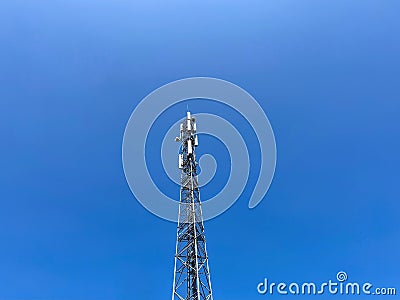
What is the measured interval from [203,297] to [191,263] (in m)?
2.24

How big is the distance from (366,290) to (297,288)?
4.54 m

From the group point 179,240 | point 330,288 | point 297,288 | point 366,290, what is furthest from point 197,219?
point 366,290

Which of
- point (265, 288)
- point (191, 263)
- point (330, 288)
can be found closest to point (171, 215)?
point (191, 263)

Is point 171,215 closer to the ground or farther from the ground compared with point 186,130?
closer to the ground

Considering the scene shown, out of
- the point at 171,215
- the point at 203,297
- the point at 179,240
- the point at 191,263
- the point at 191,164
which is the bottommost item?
the point at 203,297

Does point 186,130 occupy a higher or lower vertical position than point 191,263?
higher

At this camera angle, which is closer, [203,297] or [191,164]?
[203,297]

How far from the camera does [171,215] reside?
25250 mm

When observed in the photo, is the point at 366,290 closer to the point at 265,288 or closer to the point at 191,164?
the point at 265,288

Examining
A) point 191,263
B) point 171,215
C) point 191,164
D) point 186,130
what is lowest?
point 191,263

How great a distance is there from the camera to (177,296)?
23.0m

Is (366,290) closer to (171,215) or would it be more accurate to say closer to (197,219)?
(197,219)

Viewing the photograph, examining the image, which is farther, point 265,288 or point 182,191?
point 182,191

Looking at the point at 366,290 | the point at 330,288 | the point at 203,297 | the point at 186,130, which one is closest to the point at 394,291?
the point at 366,290
